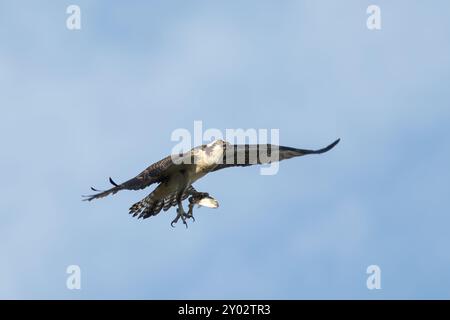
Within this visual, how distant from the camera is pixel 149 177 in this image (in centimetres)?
4891

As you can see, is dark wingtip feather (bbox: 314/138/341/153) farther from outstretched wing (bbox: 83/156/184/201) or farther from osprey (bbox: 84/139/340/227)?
outstretched wing (bbox: 83/156/184/201)

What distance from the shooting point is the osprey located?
49.1 meters

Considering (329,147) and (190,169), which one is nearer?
(329,147)

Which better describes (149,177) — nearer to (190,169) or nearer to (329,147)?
(190,169)

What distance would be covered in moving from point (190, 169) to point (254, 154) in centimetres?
172

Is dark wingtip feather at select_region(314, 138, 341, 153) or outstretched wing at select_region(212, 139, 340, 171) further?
outstretched wing at select_region(212, 139, 340, 171)

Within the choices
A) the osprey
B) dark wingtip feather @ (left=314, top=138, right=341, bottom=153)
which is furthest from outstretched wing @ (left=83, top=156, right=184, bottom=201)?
dark wingtip feather @ (left=314, top=138, right=341, bottom=153)

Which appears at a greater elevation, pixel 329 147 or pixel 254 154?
pixel 329 147

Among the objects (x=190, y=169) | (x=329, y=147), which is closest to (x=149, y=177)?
(x=190, y=169)

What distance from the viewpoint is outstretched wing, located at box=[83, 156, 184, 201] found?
158 feet
